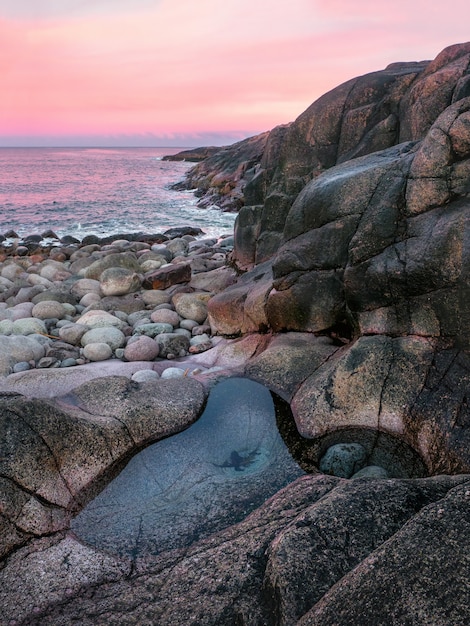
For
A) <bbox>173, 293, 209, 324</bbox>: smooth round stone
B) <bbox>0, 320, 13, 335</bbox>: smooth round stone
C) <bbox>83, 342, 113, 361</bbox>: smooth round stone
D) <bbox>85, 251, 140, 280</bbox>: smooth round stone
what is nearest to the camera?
<bbox>83, 342, 113, 361</bbox>: smooth round stone

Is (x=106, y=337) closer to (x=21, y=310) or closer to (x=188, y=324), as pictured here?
(x=188, y=324)

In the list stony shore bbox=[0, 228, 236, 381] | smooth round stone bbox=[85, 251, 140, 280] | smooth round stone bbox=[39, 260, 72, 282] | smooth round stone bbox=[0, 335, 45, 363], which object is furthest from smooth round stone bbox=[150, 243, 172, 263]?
smooth round stone bbox=[0, 335, 45, 363]

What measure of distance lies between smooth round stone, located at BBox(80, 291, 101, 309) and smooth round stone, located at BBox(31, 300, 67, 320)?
1118 millimetres

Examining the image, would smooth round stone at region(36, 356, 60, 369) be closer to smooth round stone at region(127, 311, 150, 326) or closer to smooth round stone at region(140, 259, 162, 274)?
smooth round stone at region(127, 311, 150, 326)

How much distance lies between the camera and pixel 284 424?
21.7 ft

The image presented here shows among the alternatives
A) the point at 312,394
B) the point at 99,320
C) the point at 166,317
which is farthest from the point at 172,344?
the point at 312,394

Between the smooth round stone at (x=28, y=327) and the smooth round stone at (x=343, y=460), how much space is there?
800cm

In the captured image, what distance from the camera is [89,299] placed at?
551 inches

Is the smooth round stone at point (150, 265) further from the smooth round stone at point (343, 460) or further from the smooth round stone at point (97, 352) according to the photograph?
the smooth round stone at point (343, 460)

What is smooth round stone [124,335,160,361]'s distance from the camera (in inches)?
368

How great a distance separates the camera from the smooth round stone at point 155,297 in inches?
537

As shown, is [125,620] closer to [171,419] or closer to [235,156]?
[171,419]

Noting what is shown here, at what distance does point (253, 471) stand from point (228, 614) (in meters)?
2.28

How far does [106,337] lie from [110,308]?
122 inches
